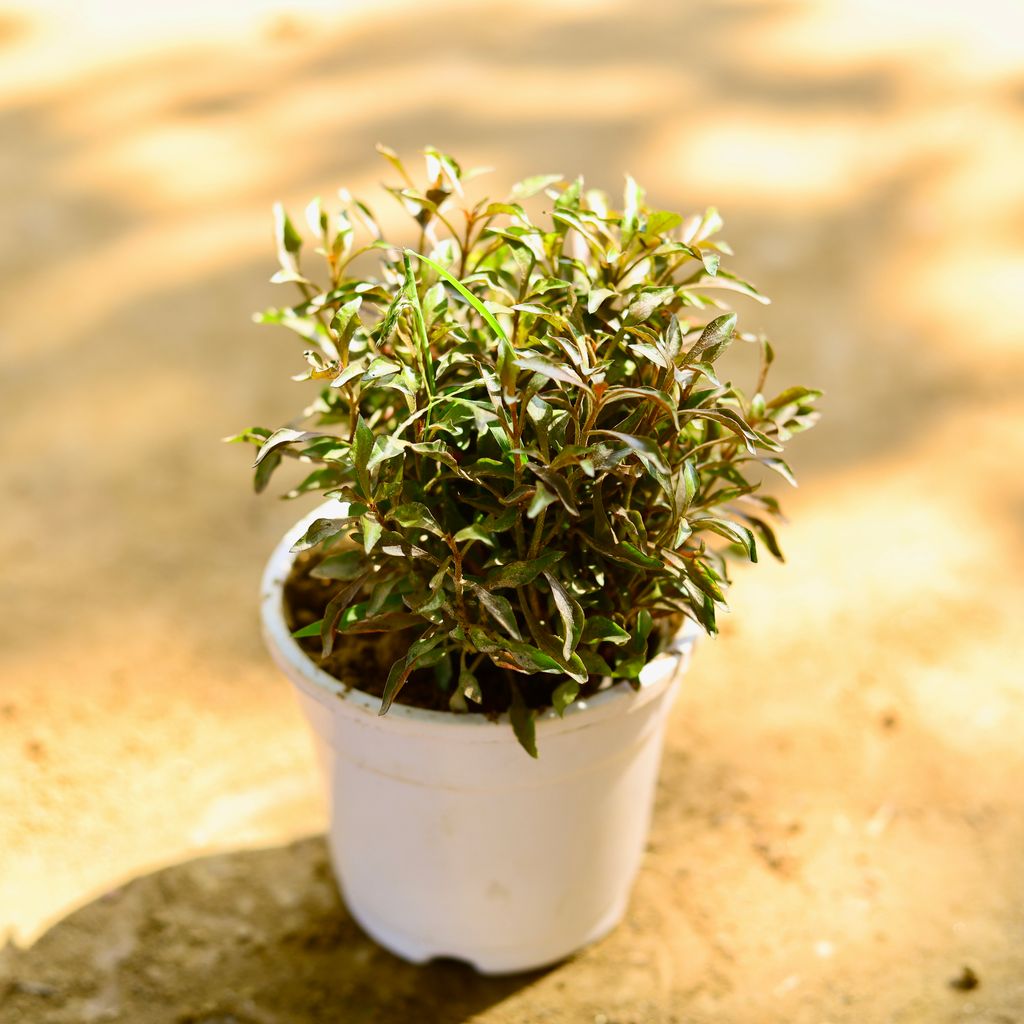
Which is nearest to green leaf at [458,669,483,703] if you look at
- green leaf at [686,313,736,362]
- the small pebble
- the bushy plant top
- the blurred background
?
the bushy plant top

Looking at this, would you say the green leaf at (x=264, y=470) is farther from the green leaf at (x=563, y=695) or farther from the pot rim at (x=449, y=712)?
the green leaf at (x=563, y=695)

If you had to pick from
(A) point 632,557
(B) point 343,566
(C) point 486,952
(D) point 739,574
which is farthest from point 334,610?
(D) point 739,574

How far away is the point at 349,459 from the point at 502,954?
0.64m

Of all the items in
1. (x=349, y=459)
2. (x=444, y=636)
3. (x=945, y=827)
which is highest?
(x=349, y=459)

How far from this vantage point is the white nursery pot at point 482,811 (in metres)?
1.32

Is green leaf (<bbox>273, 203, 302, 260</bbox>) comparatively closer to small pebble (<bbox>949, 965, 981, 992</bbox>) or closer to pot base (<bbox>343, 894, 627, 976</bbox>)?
pot base (<bbox>343, 894, 627, 976</bbox>)

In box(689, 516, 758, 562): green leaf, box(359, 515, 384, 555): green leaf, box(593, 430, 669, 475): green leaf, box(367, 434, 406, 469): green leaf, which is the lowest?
box(689, 516, 758, 562): green leaf

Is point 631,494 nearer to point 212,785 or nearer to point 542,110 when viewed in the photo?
point 212,785

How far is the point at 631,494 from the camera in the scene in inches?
50.1

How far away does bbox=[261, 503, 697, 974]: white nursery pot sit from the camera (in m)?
1.32

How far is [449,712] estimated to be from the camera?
4.32 ft

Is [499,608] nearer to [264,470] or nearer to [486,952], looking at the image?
[264,470]

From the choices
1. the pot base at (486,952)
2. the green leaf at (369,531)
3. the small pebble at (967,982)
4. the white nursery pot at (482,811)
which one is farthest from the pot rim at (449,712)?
the small pebble at (967,982)

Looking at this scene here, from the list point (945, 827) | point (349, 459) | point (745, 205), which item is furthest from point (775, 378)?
point (349, 459)
